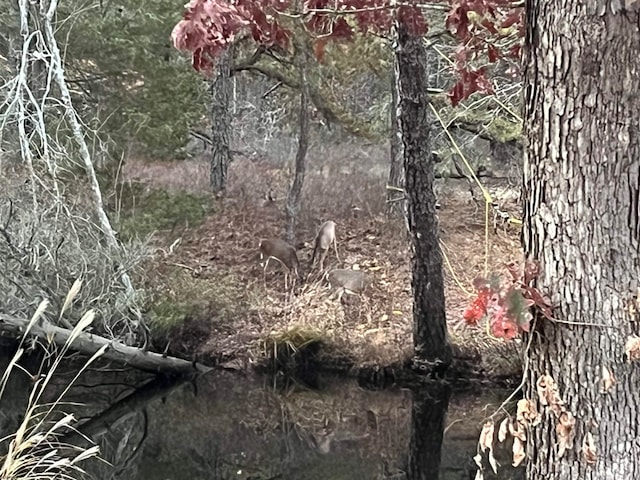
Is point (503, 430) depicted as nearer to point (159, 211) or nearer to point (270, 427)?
point (270, 427)

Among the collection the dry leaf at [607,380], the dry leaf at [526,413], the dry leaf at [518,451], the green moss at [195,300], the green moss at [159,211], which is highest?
the dry leaf at [607,380]

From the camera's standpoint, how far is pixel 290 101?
34.4 ft

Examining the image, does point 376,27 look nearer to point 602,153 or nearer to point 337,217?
point 602,153

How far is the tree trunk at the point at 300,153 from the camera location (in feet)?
30.7

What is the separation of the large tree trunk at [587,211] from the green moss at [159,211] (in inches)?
269

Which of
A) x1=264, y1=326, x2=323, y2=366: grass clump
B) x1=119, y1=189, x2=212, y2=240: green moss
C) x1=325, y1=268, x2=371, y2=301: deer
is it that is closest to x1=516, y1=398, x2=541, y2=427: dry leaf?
x1=264, y1=326, x2=323, y2=366: grass clump

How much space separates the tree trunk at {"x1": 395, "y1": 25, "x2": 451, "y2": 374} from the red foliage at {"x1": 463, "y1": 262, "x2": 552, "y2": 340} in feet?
16.1

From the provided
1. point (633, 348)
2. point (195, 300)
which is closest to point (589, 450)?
point (633, 348)

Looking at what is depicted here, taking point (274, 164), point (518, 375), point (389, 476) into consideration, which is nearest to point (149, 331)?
point (389, 476)

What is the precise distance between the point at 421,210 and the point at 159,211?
3414mm

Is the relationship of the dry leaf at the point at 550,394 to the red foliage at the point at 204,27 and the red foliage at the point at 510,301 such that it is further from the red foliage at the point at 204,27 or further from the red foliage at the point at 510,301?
the red foliage at the point at 204,27

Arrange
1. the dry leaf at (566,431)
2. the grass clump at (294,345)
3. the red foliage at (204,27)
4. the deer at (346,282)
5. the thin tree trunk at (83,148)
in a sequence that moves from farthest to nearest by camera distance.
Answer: the deer at (346,282)
the grass clump at (294,345)
the thin tree trunk at (83,148)
the red foliage at (204,27)
the dry leaf at (566,431)

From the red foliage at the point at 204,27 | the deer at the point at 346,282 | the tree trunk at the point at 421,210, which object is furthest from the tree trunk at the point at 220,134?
the red foliage at the point at 204,27

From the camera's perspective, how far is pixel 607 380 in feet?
6.30
